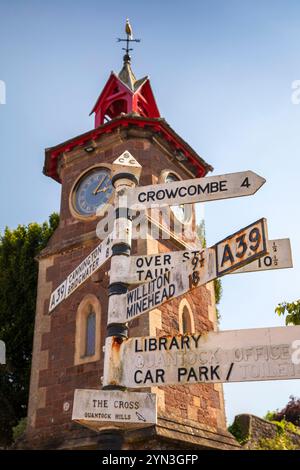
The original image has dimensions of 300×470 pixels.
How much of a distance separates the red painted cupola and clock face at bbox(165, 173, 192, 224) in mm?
2792

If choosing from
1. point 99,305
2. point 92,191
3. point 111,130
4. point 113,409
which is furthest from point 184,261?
point 111,130

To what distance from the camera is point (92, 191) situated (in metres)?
→ 13.5

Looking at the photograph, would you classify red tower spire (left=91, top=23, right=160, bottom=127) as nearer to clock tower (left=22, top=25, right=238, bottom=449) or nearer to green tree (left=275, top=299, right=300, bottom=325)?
clock tower (left=22, top=25, right=238, bottom=449)

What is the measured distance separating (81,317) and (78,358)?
94 centimetres

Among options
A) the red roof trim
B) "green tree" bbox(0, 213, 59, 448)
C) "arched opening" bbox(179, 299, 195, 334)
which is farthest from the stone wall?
the red roof trim

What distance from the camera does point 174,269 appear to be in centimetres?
471

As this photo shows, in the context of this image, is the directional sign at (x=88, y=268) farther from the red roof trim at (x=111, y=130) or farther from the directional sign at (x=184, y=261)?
the red roof trim at (x=111, y=130)

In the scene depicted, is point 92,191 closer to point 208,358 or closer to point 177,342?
point 177,342

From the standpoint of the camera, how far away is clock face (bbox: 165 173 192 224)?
539 inches

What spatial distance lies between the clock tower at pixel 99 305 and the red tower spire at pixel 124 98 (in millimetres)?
78

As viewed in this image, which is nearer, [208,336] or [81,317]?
[208,336]

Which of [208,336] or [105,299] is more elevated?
[105,299]
